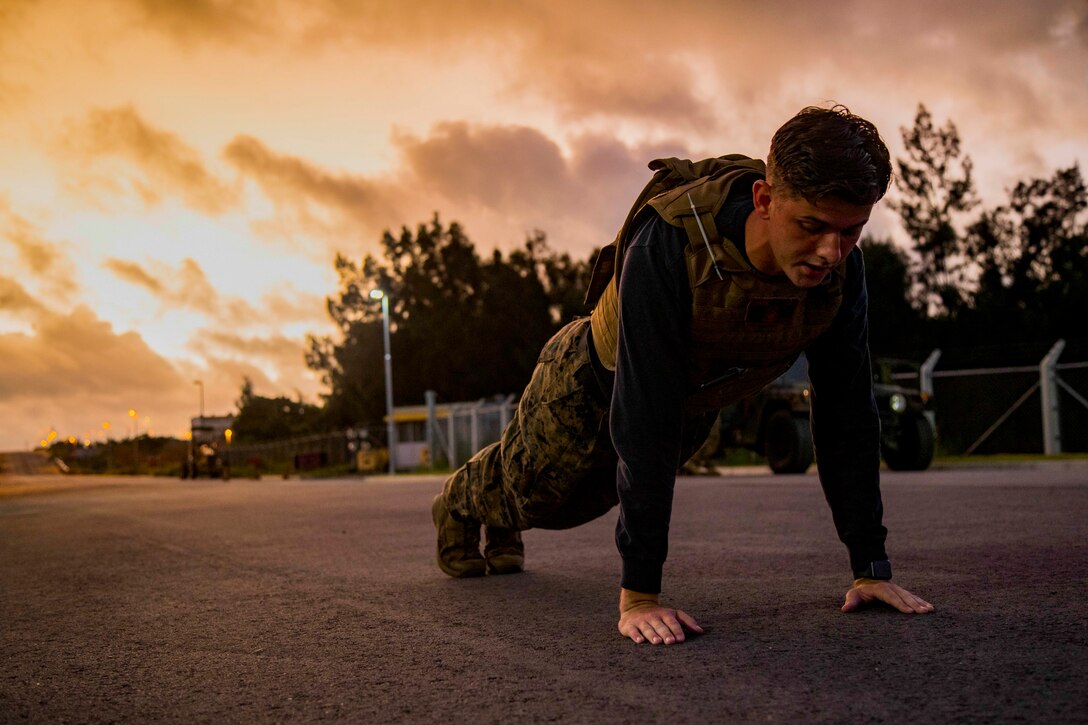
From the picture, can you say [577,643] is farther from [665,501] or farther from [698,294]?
[698,294]

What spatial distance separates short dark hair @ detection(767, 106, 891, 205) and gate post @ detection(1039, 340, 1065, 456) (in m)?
17.1

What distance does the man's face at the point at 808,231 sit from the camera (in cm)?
231

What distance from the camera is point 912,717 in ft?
5.58

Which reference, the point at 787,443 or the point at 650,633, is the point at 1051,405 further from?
the point at 650,633

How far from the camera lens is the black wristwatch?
283cm

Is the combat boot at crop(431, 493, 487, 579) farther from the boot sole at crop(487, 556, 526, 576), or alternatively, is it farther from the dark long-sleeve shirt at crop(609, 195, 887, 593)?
the dark long-sleeve shirt at crop(609, 195, 887, 593)

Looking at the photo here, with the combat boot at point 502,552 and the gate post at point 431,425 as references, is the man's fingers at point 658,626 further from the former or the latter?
the gate post at point 431,425

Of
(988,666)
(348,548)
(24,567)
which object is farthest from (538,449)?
(24,567)

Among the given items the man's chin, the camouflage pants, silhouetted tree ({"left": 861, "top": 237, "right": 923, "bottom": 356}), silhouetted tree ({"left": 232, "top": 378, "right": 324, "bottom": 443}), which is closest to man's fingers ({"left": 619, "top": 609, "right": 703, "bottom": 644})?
the camouflage pants

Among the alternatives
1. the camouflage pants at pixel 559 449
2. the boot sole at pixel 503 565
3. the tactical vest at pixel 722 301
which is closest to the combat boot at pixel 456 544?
the boot sole at pixel 503 565

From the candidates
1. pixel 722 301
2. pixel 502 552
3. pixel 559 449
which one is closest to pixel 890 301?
pixel 502 552

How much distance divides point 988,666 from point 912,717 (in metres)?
0.43

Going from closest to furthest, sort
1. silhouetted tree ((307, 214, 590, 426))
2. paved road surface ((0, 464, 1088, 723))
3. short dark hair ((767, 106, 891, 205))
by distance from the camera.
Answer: paved road surface ((0, 464, 1088, 723)), short dark hair ((767, 106, 891, 205)), silhouetted tree ((307, 214, 590, 426))

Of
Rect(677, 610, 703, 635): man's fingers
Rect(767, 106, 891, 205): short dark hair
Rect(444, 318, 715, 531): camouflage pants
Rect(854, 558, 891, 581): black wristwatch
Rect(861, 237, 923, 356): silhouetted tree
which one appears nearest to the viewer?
Rect(767, 106, 891, 205): short dark hair
